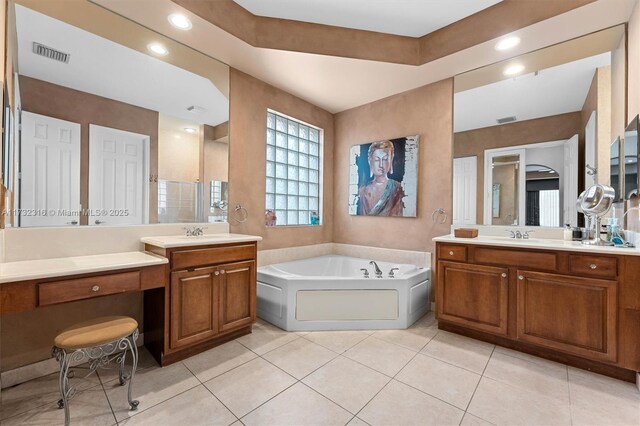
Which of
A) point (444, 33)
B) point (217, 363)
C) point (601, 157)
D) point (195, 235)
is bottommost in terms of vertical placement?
point (217, 363)

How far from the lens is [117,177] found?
215cm

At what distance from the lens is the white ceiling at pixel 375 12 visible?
2.34 m

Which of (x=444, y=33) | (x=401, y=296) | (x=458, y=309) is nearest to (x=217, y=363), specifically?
(x=401, y=296)

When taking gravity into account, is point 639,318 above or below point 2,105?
below

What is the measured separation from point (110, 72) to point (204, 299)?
1884 millimetres

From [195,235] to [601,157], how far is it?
3.53m

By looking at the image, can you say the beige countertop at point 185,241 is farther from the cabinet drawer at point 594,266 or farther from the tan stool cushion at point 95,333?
the cabinet drawer at point 594,266

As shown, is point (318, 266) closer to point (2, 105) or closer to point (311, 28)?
point (311, 28)

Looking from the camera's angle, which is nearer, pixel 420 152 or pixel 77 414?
pixel 77 414

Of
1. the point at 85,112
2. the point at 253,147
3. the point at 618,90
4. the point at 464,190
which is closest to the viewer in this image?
the point at 85,112

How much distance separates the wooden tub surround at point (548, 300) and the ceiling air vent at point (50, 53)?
10.7 feet

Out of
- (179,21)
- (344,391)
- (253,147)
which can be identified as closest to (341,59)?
(253,147)

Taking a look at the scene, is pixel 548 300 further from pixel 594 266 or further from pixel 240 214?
pixel 240 214

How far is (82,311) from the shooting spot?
2027 millimetres
